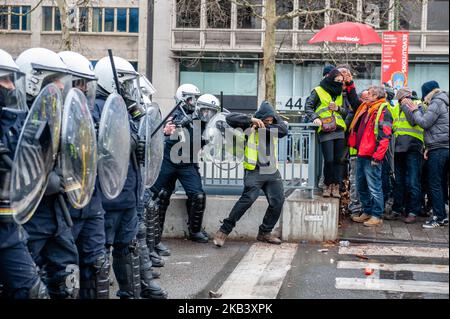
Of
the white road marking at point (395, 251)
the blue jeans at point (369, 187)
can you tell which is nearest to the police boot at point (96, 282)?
the white road marking at point (395, 251)

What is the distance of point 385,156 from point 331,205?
5.06ft

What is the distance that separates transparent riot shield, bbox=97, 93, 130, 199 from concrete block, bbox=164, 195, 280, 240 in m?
4.38

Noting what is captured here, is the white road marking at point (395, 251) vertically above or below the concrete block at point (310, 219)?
below

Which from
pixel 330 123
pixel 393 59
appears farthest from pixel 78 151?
pixel 393 59

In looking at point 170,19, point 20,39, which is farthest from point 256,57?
point 20,39

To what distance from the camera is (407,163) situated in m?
10.4

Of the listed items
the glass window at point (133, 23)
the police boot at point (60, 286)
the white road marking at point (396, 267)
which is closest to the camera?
the police boot at point (60, 286)

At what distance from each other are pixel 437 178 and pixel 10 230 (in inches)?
277

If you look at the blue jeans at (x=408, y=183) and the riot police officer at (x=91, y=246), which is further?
the blue jeans at (x=408, y=183)

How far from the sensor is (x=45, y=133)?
447 centimetres

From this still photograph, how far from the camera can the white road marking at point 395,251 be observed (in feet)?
28.9

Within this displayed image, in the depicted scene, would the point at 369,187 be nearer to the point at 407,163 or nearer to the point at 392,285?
the point at 407,163

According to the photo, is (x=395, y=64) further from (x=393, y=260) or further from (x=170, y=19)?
(x=170, y=19)

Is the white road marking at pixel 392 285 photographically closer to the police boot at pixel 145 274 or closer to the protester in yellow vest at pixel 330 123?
the police boot at pixel 145 274
